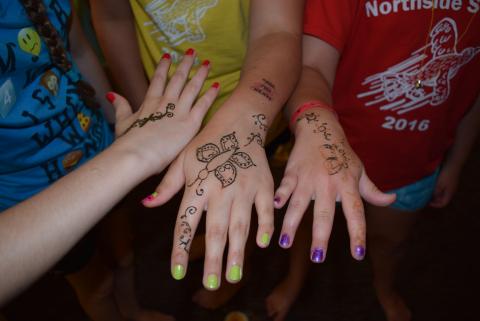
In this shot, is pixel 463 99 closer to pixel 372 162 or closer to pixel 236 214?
pixel 372 162

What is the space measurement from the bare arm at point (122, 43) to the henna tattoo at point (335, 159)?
0.77 metres

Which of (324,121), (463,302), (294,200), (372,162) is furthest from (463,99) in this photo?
(463,302)

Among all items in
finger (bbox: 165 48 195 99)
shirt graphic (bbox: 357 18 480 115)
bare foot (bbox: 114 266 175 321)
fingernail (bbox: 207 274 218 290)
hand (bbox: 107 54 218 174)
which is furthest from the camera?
bare foot (bbox: 114 266 175 321)

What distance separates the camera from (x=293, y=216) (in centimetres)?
62

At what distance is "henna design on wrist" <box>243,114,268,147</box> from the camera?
0.73 meters

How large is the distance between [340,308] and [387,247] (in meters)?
0.39

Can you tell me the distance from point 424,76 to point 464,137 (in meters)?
0.39

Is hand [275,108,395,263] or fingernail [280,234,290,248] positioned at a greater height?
hand [275,108,395,263]

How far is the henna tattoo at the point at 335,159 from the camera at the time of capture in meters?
0.66

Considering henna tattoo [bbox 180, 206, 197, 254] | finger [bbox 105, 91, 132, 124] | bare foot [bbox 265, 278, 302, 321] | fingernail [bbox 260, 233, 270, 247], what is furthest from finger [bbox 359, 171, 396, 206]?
bare foot [bbox 265, 278, 302, 321]

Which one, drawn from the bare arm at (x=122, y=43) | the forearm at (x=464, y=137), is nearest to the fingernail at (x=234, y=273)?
the bare arm at (x=122, y=43)

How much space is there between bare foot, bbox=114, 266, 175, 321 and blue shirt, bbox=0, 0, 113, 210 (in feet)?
2.14

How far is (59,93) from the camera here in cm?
94

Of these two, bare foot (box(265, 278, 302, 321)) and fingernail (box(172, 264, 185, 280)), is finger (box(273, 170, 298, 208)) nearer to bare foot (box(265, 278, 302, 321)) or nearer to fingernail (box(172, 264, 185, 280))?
fingernail (box(172, 264, 185, 280))
